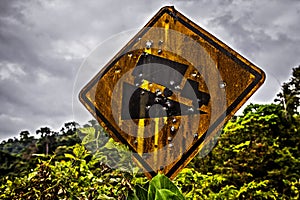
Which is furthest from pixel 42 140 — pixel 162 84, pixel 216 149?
pixel 162 84

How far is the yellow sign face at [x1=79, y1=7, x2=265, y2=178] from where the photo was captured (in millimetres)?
1709

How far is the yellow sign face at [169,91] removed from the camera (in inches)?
67.3

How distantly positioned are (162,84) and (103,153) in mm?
846

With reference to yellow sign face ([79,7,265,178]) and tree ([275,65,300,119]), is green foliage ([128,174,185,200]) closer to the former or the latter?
yellow sign face ([79,7,265,178])

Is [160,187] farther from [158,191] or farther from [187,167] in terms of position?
[187,167]

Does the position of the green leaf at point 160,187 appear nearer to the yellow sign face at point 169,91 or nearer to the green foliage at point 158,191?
the green foliage at point 158,191

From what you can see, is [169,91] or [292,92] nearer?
[169,91]

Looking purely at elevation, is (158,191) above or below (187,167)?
below

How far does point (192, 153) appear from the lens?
1.69 meters

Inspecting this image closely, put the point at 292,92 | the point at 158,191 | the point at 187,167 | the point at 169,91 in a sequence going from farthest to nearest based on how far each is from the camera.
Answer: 1. the point at 292,92
2. the point at 187,167
3. the point at 169,91
4. the point at 158,191

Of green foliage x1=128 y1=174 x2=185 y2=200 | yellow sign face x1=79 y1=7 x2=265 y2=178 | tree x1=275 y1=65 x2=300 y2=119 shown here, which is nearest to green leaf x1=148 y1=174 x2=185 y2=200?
green foliage x1=128 y1=174 x2=185 y2=200

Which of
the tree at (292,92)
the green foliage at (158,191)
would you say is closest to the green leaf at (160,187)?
the green foliage at (158,191)

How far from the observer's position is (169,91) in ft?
5.85

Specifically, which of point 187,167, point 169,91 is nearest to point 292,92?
point 187,167
